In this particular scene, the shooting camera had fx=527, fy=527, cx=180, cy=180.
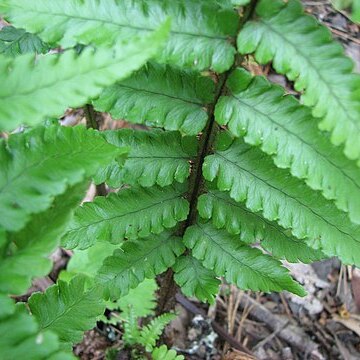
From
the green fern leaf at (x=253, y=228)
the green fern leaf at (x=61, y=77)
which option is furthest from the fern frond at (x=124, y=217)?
the green fern leaf at (x=61, y=77)

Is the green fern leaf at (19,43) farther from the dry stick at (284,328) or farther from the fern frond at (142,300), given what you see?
the dry stick at (284,328)

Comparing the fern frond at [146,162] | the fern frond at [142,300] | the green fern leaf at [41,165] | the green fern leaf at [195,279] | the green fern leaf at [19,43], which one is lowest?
the fern frond at [142,300]

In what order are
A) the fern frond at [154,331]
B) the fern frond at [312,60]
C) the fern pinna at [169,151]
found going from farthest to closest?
the fern frond at [154,331] → the fern frond at [312,60] → the fern pinna at [169,151]

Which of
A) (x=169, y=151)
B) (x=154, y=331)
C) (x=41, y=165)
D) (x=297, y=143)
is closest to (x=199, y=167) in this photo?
(x=169, y=151)

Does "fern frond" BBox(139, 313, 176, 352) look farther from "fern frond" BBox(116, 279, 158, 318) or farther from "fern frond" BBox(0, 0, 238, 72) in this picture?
"fern frond" BBox(0, 0, 238, 72)

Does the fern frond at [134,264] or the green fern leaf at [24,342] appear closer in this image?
the green fern leaf at [24,342]

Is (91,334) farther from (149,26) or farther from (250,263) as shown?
(149,26)

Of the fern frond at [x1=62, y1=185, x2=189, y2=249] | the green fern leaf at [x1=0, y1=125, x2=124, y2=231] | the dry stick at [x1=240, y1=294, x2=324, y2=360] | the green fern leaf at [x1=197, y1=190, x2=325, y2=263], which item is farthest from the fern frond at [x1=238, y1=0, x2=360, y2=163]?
the dry stick at [x1=240, y1=294, x2=324, y2=360]
